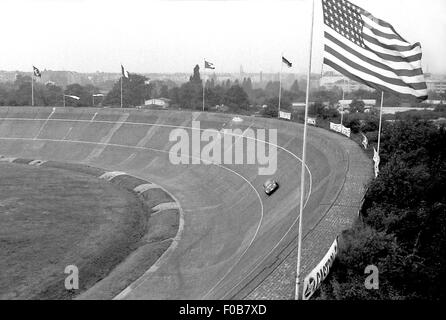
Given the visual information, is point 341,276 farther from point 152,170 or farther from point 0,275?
point 152,170

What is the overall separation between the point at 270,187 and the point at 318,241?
1207 centimetres

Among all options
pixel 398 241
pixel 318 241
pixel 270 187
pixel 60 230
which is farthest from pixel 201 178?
pixel 398 241

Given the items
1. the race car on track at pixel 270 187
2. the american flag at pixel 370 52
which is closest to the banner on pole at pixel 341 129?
the race car on track at pixel 270 187

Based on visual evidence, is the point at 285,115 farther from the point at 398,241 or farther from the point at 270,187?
the point at 398,241

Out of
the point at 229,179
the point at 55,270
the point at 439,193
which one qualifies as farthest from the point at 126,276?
the point at 229,179

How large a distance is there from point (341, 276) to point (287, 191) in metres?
13.3

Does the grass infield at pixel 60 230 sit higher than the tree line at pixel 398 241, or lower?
lower

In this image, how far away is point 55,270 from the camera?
19438 mm

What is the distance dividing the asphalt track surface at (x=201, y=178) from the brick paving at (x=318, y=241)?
55cm

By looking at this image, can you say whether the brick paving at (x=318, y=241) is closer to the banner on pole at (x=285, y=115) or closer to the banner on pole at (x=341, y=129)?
the banner on pole at (x=341, y=129)

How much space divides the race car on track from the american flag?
16385 mm

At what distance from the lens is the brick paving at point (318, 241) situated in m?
12.9

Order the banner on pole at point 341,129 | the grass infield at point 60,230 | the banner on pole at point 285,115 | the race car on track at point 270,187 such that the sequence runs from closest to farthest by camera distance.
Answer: the grass infield at point 60,230
the race car on track at point 270,187
the banner on pole at point 341,129
the banner on pole at point 285,115

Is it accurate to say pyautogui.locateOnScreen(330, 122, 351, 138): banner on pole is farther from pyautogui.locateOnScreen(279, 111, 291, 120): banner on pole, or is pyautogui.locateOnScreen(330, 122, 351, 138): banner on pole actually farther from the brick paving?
the brick paving
